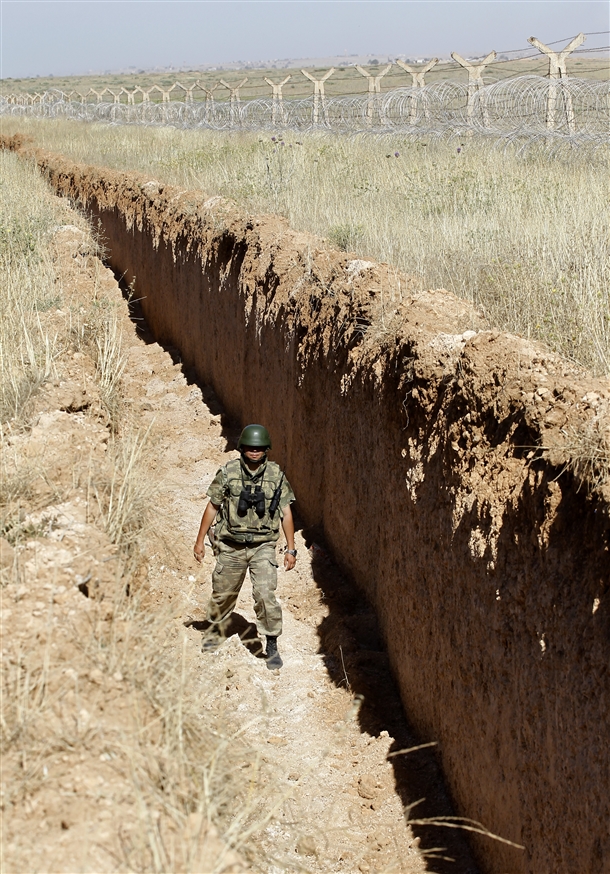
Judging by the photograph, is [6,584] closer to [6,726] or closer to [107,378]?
[6,726]

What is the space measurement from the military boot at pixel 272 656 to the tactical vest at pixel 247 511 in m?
0.65

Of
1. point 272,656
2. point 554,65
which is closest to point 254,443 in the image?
point 272,656

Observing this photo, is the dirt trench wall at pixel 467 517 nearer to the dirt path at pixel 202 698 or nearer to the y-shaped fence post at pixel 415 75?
the dirt path at pixel 202 698

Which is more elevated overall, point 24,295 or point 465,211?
point 465,211

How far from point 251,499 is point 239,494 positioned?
0.08 m

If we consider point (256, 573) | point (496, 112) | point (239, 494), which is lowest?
point (256, 573)

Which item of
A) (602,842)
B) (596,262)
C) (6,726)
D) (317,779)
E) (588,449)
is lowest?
(317,779)

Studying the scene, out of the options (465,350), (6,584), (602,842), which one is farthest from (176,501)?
(602,842)

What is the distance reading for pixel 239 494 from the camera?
5387mm

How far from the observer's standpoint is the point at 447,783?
178 inches

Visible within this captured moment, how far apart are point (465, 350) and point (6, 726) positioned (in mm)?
2757

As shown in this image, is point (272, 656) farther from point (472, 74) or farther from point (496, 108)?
point (496, 108)

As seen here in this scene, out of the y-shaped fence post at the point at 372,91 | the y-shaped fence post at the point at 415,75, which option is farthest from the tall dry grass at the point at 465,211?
the y-shaped fence post at the point at 372,91

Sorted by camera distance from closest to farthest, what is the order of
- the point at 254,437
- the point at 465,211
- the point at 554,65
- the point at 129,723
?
the point at 129,723 → the point at 254,437 → the point at 465,211 → the point at 554,65
